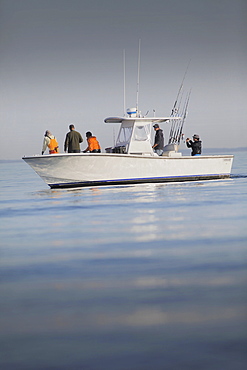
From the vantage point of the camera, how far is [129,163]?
18.3 meters

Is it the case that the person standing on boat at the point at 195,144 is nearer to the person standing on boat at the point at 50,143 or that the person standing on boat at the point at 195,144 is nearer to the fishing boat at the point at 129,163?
the fishing boat at the point at 129,163

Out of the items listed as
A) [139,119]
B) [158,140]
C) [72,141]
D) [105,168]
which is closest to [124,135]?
[139,119]

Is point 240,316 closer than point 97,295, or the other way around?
point 240,316

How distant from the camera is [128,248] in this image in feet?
23.5

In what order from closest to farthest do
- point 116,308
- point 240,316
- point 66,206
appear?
1. point 240,316
2. point 116,308
3. point 66,206

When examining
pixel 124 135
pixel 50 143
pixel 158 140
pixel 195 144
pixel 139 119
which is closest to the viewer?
pixel 50 143

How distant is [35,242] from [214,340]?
16.0 ft

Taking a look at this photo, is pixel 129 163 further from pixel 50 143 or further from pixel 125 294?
pixel 125 294

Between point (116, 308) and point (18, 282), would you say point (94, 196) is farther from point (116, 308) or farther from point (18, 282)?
point (116, 308)

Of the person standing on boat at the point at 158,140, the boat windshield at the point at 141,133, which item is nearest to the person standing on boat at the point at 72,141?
the boat windshield at the point at 141,133

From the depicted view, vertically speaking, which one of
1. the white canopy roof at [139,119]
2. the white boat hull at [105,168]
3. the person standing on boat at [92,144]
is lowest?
the white boat hull at [105,168]

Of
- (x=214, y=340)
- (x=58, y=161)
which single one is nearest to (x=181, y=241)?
(x=214, y=340)

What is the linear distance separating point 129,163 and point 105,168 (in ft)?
3.00

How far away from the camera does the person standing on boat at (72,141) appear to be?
17953 mm
